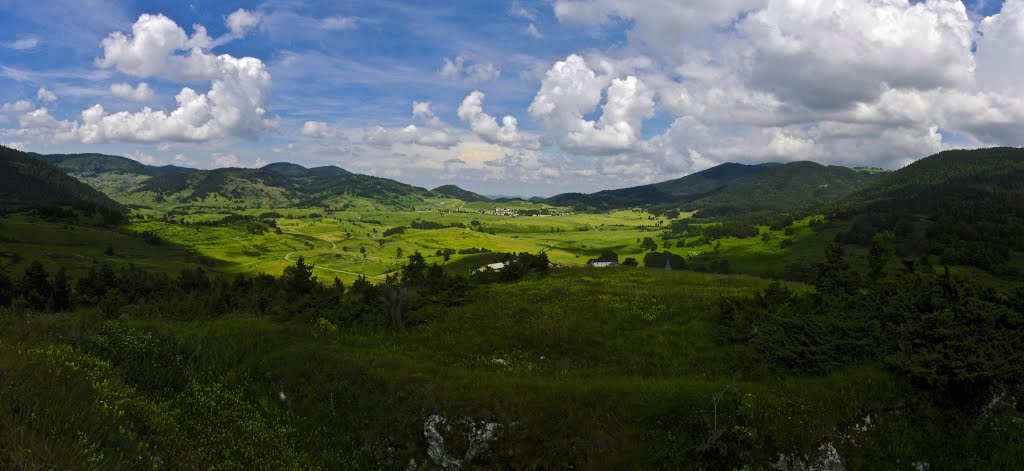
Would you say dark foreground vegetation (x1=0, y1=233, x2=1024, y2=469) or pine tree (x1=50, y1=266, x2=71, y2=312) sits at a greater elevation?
dark foreground vegetation (x1=0, y1=233, x2=1024, y2=469)

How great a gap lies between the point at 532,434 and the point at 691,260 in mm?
174850

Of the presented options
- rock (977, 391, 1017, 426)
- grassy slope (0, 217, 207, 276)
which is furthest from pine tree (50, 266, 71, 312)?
grassy slope (0, 217, 207, 276)

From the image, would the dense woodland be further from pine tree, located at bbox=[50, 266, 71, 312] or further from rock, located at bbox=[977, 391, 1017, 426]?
pine tree, located at bbox=[50, 266, 71, 312]

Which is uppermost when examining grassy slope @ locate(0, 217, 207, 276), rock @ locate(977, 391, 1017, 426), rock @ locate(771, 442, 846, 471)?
rock @ locate(977, 391, 1017, 426)

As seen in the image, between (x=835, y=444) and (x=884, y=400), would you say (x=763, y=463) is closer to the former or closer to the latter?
(x=835, y=444)

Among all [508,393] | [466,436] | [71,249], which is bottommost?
[71,249]

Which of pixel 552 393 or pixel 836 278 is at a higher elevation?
pixel 836 278

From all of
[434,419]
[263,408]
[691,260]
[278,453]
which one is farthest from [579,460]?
[691,260]

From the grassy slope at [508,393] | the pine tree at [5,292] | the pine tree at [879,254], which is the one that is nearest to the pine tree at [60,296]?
the pine tree at [5,292]

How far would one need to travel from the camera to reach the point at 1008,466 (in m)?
14.0

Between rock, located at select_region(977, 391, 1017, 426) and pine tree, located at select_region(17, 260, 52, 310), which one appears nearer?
rock, located at select_region(977, 391, 1017, 426)

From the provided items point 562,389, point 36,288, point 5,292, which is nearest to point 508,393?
point 562,389

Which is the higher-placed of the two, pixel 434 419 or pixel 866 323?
pixel 866 323

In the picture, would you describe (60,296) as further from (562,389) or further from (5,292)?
(562,389)
